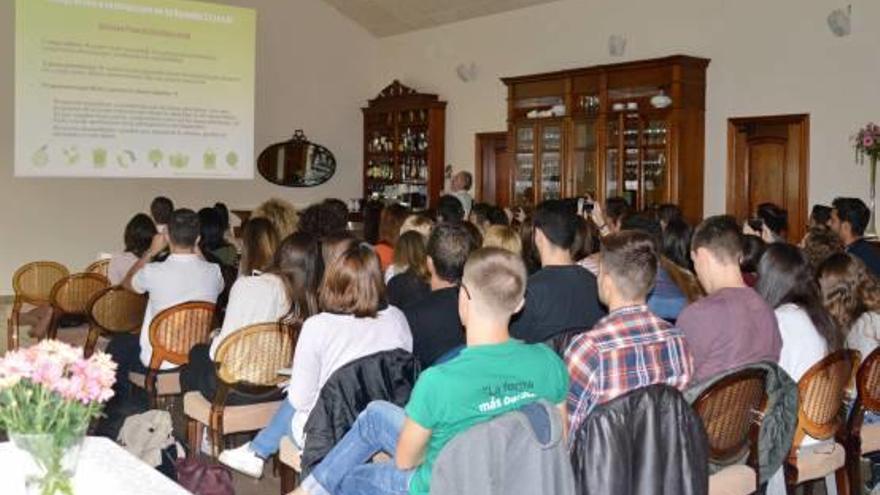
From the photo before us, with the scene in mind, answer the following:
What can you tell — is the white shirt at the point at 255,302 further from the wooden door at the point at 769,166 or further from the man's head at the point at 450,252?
the wooden door at the point at 769,166

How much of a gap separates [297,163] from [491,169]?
9.29 ft

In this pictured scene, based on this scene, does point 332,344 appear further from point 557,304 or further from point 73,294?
point 73,294

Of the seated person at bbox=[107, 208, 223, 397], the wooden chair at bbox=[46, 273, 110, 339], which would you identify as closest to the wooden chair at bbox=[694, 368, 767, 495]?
the seated person at bbox=[107, 208, 223, 397]

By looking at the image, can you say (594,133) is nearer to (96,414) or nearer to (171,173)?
(171,173)

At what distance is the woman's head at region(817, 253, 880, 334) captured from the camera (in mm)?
3869

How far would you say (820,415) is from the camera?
3369 millimetres

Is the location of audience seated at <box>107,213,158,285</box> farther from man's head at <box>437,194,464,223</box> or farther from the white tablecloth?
the white tablecloth

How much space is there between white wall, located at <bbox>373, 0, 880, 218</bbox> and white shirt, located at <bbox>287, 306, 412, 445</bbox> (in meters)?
5.92

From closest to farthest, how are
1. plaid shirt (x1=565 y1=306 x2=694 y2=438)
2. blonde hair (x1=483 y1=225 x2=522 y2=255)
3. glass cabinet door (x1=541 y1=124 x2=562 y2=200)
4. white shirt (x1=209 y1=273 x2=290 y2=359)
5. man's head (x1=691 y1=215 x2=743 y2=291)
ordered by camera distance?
plaid shirt (x1=565 y1=306 x2=694 y2=438) < man's head (x1=691 y1=215 x2=743 y2=291) < white shirt (x1=209 y1=273 x2=290 y2=359) < blonde hair (x1=483 y1=225 x2=522 y2=255) < glass cabinet door (x1=541 y1=124 x2=562 y2=200)

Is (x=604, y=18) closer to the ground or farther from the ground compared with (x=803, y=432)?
farther from the ground

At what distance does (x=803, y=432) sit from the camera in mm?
3398

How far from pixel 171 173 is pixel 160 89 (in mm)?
A: 886

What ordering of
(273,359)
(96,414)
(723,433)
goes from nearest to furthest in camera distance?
(96,414) → (723,433) → (273,359)

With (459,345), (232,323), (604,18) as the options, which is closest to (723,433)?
(459,345)
